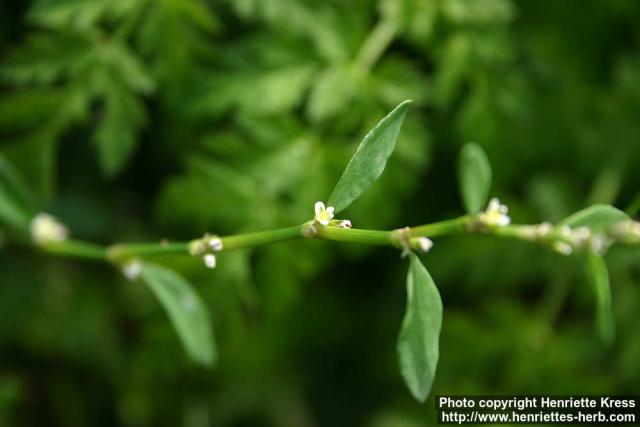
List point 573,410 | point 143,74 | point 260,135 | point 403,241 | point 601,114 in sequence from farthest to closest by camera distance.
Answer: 1. point 601,114
2. point 573,410
3. point 260,135
4. point 143,74
5. point 403,241

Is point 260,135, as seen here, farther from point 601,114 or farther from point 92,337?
point 601,114

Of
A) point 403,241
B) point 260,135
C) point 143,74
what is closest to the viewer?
point 403,241

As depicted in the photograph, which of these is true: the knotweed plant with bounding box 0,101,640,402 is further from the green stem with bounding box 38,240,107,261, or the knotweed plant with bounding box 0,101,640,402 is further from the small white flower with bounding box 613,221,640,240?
the green stem with bounding box 38,240,107,261

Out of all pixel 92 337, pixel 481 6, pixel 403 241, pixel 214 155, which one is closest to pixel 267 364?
pixel 92 337

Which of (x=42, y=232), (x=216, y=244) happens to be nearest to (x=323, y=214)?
(x=216, y=244)

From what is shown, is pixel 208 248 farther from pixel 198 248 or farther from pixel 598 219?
pixel 598 219

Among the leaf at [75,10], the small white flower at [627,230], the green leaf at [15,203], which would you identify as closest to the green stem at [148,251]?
the green leaf at [15,203]
